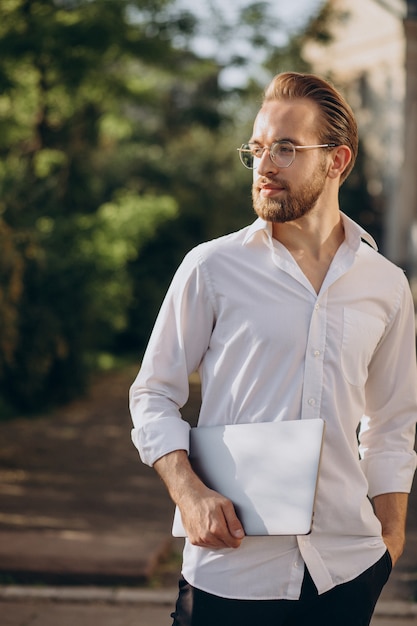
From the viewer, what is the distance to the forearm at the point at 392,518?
220 cm

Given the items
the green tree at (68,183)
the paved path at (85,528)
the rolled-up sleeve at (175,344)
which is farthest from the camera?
the green tree at (68,183)

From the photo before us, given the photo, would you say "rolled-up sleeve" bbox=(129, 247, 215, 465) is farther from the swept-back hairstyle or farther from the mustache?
the swept-back hairstyle

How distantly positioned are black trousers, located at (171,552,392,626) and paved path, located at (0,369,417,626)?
2.33 meters

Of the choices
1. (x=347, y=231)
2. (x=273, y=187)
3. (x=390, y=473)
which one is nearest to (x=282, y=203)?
(x=273, y=187)

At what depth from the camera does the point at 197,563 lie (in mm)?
2029

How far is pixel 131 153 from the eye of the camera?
51.9ft

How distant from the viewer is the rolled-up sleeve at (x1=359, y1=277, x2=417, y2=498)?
7.35 ft

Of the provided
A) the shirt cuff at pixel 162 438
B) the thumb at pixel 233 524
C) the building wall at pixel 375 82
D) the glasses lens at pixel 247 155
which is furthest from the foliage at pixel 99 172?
the thumb at pixel 233 524

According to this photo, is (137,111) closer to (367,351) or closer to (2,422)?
(2,422)

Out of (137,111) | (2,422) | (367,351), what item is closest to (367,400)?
(367,351)

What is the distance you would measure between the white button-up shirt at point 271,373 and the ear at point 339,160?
0.20 meters

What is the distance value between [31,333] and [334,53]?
36.3 ft

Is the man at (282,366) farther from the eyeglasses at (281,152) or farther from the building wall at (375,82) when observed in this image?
the building wall at (375,82)

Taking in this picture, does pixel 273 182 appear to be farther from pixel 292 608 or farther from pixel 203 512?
pixel 292 608
